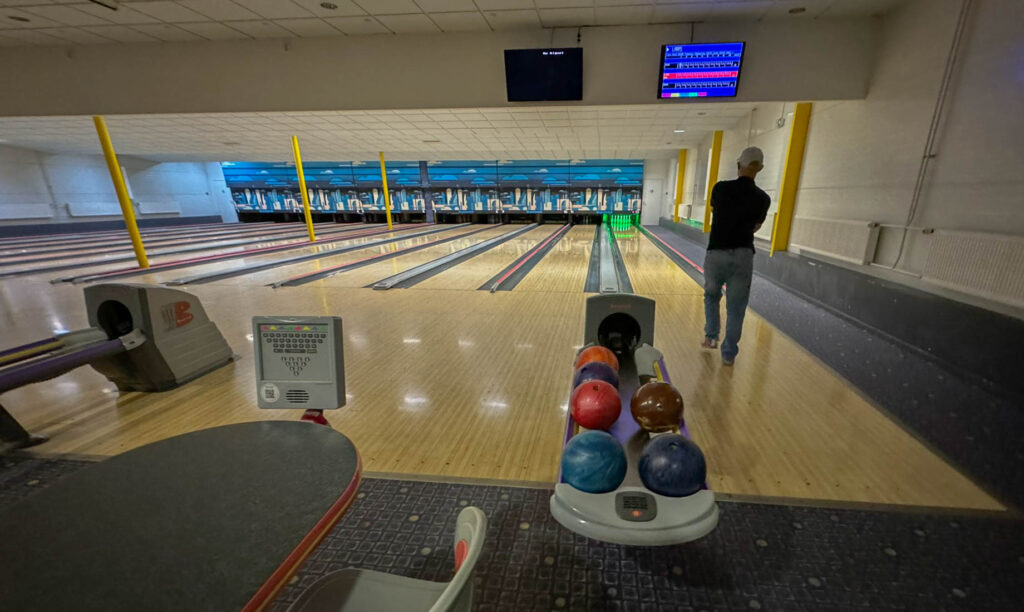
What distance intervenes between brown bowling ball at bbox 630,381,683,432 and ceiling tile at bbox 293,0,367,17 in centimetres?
423

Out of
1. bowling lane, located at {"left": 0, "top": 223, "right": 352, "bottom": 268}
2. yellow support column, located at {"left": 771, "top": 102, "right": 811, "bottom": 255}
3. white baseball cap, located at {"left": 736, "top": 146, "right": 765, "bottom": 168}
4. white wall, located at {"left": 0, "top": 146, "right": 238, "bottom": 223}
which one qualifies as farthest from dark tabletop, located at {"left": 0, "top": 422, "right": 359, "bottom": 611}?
white wall, located at {"left": 0, "top": 146, "right": 238, "bottom": 223}

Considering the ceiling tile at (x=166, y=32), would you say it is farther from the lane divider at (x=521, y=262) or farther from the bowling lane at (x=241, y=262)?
the lane divider at (x=521, y=262)

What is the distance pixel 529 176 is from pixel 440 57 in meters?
11.6

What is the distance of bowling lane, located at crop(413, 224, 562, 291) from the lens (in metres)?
5.24

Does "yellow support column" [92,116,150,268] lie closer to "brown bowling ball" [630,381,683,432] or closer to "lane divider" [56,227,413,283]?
"lane divider" [56,227,413,283]

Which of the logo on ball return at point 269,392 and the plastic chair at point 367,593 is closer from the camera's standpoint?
the plastic chair at point 367,593

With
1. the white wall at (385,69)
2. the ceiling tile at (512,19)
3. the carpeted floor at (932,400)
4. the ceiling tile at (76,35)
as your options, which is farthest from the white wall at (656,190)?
the ceiling tile at (76,35)

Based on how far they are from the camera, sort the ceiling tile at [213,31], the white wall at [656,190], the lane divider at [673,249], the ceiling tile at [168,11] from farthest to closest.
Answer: the white wall at [656,190] → the lane divider at [673,249] → the ceiling tile at [213,31] → the ceiling tile at [168,11]

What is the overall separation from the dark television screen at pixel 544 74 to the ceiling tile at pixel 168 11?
9.97 feet

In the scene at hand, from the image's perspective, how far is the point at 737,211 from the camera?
241 centimetres

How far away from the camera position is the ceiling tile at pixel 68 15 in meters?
3.85

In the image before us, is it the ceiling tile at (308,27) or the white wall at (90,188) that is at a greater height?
the ceiling tile at (308,27)

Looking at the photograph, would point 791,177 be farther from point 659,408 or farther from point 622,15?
point 659,408

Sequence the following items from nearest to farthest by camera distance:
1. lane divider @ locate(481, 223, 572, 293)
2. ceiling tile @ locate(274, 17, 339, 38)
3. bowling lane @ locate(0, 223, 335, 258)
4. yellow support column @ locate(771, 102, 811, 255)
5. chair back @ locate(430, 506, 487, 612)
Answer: chair back @ locate(430, 506, 487, 612) → ceiling tile @ locate(274, 17, 339, 38) → yellow support column @ locate(771, 102, 811, 255) → lane divider @ locate(481, 223, 572, 293) → bowling lane @ locate(0, 223, 335, 258)
